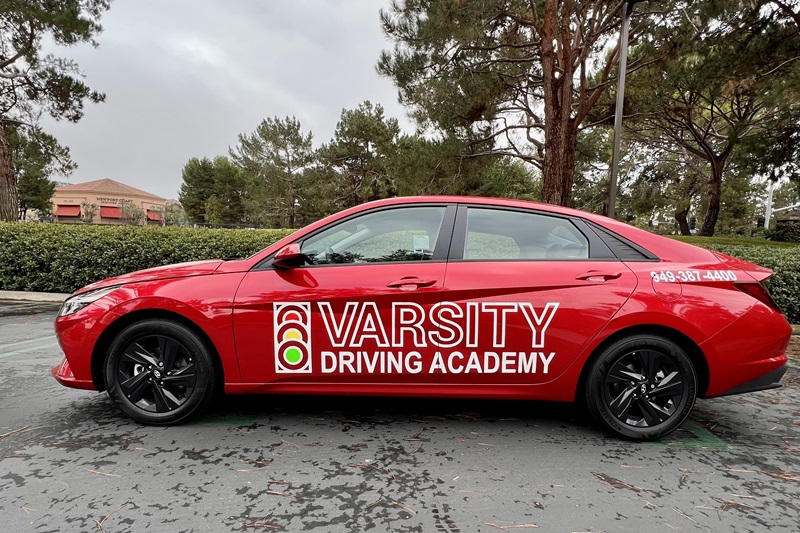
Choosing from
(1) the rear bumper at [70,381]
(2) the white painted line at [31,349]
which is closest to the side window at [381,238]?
(1) the rear bumper at [70,381]

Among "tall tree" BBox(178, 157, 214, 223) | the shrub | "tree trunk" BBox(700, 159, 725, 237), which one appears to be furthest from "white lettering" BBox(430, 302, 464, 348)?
"tall tree" BBox(178, 157, 214, 223)

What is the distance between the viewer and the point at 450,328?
259 centimetres

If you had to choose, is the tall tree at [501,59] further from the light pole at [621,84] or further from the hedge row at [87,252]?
the hedge row at [87,252]

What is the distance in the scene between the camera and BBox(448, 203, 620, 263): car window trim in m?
2.69

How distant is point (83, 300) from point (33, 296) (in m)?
6.01

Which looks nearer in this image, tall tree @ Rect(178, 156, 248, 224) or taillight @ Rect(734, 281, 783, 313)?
taillight @ Rect(734, 281, 783, 313)

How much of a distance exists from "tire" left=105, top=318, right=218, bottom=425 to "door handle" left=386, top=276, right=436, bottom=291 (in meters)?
1.26

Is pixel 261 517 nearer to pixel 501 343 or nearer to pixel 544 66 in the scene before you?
pixel 501 343

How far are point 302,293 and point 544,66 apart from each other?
37.7ft

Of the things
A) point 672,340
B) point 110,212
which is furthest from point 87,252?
point 110,212

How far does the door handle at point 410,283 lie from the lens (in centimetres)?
259

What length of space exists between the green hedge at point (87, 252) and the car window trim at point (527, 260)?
227 inches

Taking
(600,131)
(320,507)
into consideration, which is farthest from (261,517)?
(600,131)

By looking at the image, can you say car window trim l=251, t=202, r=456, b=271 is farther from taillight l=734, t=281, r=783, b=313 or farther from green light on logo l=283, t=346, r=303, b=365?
taillight l=734, t=281, r=783, b=313
